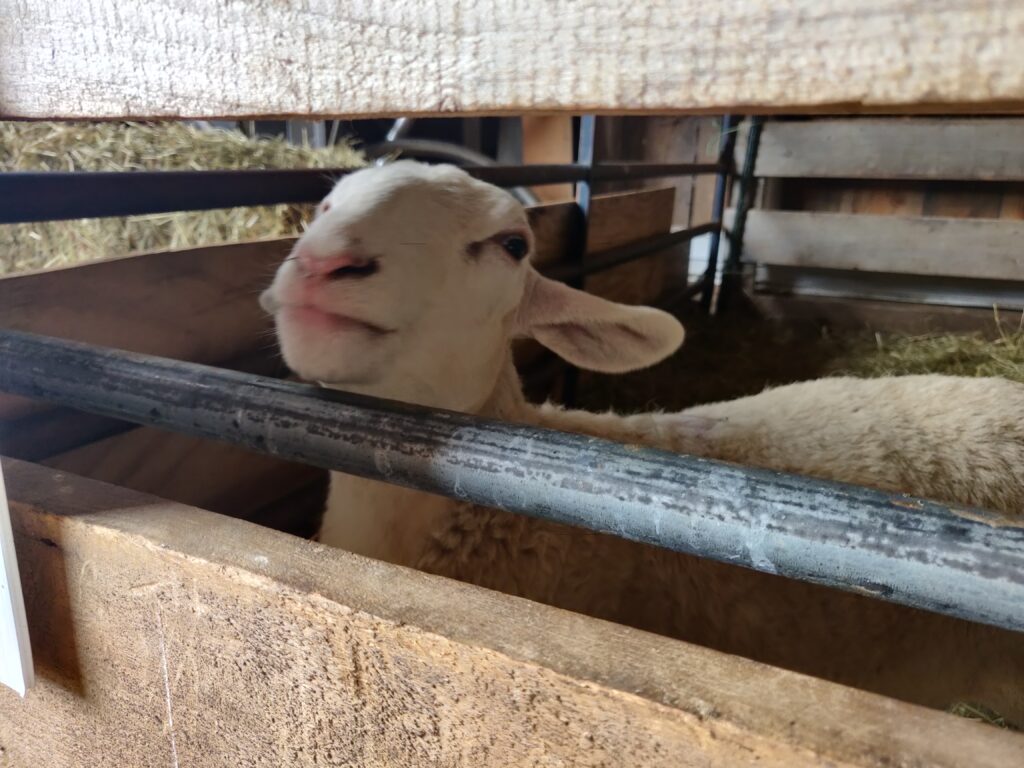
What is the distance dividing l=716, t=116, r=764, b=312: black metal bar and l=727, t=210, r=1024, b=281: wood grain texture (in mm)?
64

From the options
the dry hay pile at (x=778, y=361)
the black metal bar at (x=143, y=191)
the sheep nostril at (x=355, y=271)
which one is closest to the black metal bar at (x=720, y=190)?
the dry hay pile at (x=778, y=361)

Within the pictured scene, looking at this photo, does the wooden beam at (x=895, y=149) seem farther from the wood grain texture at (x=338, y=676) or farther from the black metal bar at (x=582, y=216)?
the wood grain texture at (x=338, y=676)

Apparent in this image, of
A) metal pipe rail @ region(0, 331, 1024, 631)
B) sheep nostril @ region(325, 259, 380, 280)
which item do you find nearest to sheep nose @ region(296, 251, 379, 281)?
sheep nostril @ region(325, 259, 380, 280)

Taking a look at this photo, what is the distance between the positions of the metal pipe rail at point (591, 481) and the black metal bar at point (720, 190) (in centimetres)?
431

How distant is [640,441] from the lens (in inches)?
64.2

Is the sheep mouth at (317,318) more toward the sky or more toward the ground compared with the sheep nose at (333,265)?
more toward the ground

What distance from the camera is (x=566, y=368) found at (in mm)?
3125

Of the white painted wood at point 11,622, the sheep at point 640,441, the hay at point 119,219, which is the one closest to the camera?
the white painted wood at point 11,622

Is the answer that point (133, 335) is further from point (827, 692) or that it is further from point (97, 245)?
point (827, 692)

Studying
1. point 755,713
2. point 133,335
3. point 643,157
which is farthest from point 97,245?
point 643,157

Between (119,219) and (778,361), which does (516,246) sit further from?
(778,361)

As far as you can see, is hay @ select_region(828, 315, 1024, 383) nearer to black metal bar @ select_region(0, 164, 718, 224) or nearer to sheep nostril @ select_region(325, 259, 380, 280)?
black metal bar @ select_region(0, 164, 718, 224)

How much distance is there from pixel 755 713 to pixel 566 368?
2.64 meters

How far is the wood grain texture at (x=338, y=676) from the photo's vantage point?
0.51 meters
